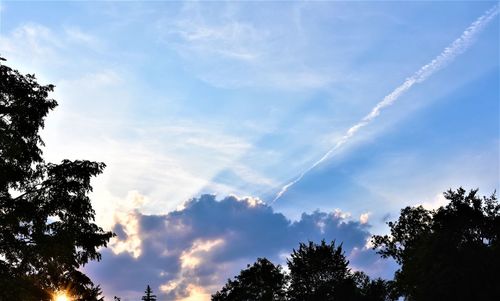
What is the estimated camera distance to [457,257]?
46.1 m

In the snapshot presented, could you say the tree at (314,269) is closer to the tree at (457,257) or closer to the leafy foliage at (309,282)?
the leafy foliage at (309,282)

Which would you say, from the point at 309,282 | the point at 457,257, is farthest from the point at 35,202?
the point at 309,282

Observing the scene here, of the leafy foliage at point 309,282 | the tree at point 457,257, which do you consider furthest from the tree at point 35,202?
the leafy foliage at point 309,282

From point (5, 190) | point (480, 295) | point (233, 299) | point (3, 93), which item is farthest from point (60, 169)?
Result: point (233, 299)

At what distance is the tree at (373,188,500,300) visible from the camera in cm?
4450

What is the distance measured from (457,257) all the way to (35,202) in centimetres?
4119

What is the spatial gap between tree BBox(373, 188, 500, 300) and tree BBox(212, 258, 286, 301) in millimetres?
29567

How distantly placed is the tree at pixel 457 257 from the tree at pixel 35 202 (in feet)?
123

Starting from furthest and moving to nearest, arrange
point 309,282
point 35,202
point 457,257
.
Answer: point 309,282, point 457,257, point 35,202

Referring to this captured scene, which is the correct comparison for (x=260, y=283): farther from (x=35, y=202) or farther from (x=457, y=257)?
(x=35, y=202)

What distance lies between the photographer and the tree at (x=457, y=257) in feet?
146

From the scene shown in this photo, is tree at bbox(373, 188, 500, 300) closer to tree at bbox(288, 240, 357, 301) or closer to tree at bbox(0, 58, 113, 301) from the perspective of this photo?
tree at bbox(288, 240, 357, 301)

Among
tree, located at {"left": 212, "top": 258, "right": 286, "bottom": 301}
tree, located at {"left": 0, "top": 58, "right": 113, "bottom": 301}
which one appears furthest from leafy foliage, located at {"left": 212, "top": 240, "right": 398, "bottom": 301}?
tree, located at {"left": 0, "top": 58, "right": 113, "bottom": 301}

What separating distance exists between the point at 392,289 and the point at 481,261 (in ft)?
67.3
